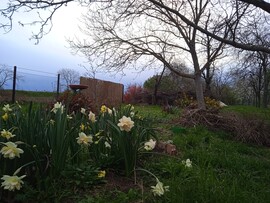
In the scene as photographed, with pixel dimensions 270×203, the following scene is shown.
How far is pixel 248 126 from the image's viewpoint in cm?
730

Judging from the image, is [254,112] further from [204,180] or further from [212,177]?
[204,180]

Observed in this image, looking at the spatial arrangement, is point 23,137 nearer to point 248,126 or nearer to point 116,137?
point 116,137

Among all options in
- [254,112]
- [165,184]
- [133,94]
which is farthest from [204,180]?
[133,94]

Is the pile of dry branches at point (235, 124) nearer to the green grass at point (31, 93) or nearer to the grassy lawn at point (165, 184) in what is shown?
the grassy lawn at point (165, 184)

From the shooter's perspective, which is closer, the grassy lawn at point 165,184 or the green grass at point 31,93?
the grassy lawn at point 165,184

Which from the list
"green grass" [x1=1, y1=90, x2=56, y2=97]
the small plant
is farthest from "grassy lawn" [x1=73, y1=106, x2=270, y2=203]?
the small plant

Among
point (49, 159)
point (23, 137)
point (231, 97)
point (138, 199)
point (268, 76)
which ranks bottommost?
point (138, 199)

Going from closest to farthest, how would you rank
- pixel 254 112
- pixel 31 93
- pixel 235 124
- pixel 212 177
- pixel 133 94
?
pixel 212 177 → pixel 235 124 → pixel 254 112 → pixel 31 93 → pixel 133 94

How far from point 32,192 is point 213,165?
2.43m

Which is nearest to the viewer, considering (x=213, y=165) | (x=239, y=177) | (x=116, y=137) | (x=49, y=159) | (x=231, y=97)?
(x=49, y=159)

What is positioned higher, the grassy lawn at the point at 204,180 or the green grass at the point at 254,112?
the green grass at the point at 254,112

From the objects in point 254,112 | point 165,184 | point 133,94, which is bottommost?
point 165,184

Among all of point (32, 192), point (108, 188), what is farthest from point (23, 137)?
point (108, 188)

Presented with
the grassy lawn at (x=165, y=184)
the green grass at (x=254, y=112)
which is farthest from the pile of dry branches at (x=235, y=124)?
the grassy lawn at (x=165, y=184)
